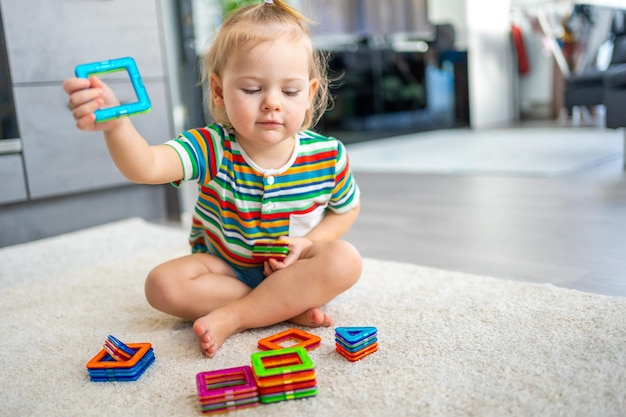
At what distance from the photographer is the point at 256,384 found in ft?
2.25

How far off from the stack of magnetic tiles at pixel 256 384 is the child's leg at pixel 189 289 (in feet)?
0.71

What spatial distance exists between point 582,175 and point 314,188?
158 centimetres

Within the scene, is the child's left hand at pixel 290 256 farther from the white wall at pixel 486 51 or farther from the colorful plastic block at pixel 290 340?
the white wall at pixel 486 51

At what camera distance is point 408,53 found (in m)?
4.52

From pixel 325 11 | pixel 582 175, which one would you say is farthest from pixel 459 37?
Result: pixel 582 175

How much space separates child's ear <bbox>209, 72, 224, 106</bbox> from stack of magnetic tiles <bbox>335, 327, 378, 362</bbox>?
396 millimetres

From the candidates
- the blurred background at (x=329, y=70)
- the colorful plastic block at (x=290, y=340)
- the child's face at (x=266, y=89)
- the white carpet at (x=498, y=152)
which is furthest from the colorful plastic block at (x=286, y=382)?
the white carpet at (x=498, y=152)

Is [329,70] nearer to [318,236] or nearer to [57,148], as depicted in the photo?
[57,148]

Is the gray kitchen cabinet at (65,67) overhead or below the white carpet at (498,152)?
overhead

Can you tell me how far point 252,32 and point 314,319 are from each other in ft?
1.40

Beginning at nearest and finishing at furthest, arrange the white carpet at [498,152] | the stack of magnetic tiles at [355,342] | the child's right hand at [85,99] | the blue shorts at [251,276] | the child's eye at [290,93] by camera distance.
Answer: the child's right hand at [85,99]
the stack of magnetic tiles at [355,342]
the child's eye at [290,93]
the blue shorts at [251,276]
the white carpet at [498,152]

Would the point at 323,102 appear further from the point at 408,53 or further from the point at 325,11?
the point at 408,53

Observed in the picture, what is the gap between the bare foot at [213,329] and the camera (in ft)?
2.66

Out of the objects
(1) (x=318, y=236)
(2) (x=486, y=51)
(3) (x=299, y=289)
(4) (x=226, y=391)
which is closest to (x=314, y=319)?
(3) (x=299, y=289)
